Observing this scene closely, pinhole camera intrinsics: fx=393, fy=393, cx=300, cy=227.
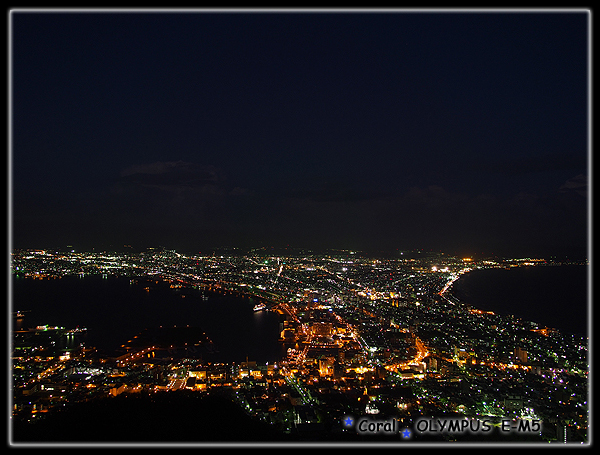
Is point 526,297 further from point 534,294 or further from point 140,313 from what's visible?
point 140,313

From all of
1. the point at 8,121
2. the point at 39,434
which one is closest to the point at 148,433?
the point at 39,434

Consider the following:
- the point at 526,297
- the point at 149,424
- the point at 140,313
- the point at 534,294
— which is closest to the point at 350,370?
the point at 149,424

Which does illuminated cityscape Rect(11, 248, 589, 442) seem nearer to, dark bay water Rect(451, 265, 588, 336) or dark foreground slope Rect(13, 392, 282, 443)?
dark foreground slope Rect(13, 392, 282, 443)

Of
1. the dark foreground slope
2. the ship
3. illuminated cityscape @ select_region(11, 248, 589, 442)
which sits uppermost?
the dark foreground slope

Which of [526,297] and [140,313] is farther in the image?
[526,297]

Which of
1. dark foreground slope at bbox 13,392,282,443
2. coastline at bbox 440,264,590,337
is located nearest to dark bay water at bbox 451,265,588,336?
coastline at bbox 440,264,590,337

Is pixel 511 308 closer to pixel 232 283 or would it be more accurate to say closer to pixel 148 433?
pixel 232 283

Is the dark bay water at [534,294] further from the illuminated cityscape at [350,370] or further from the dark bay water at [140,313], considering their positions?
the dark bay water at [140,313]
